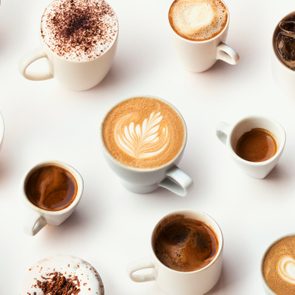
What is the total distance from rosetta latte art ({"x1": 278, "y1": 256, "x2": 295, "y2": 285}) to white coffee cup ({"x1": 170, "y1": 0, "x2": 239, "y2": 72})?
690mm

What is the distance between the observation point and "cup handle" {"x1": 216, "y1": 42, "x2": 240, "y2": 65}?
9.56ft

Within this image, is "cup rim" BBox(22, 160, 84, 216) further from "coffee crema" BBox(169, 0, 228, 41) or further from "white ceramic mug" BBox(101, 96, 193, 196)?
"coffee crema" BBox(169, 0, 228, 41)

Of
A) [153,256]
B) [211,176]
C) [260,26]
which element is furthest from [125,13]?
[153,256]

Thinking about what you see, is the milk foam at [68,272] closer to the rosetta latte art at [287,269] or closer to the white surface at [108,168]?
the white surface at [108,168]

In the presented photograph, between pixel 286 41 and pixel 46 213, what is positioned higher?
pixel 286 41

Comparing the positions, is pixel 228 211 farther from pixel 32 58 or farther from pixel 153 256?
pixel 32 58

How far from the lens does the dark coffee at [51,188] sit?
2709 mm

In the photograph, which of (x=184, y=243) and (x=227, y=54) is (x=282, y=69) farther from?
(x=184, y=243)

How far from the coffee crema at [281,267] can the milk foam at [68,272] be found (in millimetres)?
455

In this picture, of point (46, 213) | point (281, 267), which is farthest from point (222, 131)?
point (46, 213)

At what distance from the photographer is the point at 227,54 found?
9.68ft

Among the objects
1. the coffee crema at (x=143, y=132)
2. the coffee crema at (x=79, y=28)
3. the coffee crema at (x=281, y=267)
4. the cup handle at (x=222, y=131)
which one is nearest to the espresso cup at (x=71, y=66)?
the coffee crema at (x=79, y=28)

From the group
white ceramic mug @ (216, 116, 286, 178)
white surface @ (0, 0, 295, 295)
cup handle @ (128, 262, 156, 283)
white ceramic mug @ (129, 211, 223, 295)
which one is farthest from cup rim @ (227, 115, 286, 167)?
cup handle @ (128, 262, 156, 283)

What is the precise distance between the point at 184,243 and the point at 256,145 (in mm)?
401
